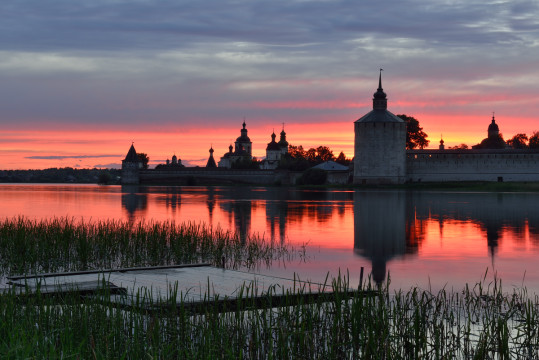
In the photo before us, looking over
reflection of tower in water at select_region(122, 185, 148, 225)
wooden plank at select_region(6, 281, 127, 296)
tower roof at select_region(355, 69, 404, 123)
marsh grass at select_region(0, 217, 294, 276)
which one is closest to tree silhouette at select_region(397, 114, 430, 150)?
tower roof at select_region(355, 69, 404, 123)

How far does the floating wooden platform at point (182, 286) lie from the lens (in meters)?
5.66

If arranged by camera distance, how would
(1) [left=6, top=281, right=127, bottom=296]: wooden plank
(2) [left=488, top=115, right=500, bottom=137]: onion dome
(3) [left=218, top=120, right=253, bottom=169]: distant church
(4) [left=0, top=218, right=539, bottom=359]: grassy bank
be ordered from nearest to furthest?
(4) [left=0, top=218, right=539, bottom=359]: grassy bank < (1) [left=6, top=281, right=127, bottom=296]: wooden plank < (2) [left=488, top=115, right=500, bottom=137]: onion dome < (3) [left=218, top=120, right=253, bottom=169]: distant church

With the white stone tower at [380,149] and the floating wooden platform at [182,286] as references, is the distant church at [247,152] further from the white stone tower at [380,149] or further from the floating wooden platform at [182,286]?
the floating wooden platform at [182,286]

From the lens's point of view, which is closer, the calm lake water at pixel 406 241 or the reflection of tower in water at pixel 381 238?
the calm lake water at pixel 406 241

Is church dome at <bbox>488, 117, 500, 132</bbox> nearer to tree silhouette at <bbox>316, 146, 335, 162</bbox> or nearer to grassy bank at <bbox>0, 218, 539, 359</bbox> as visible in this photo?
tree silhouette at <bbox>316, 146, 335, 162</bbox>

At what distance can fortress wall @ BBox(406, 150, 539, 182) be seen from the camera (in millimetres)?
57938

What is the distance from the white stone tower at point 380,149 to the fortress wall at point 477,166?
223 cm

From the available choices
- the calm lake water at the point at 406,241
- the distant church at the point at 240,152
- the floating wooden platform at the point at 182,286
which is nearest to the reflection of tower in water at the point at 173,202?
the calm lake water at the point at 406,241

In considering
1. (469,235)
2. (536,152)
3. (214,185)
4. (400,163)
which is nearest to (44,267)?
(469,235)

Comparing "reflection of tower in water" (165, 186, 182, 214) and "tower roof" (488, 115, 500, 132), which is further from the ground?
"tower roof" (488, 115, 500, 132)

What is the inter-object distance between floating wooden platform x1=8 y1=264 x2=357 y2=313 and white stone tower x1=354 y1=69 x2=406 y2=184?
50.8 m

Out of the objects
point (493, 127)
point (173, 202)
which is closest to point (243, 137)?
point (493, 127)

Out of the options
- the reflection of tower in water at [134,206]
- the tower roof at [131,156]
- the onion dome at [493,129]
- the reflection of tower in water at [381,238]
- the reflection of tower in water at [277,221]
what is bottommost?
the reflection of tower in water at [381,238]

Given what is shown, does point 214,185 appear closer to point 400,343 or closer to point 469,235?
point 469,235
